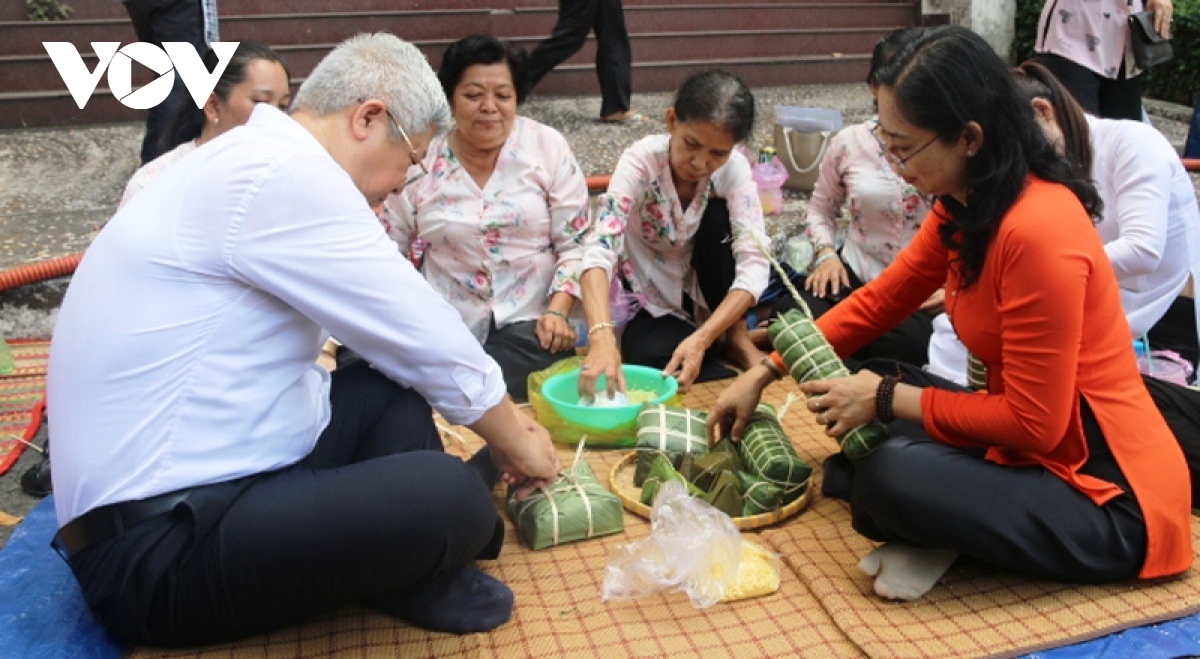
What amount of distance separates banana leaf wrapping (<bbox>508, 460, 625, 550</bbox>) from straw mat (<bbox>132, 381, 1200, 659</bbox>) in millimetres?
82

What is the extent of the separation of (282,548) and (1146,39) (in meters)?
4.34

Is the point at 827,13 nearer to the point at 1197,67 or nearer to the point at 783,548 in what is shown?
the point at 1197,67

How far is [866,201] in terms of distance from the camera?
3.47 m

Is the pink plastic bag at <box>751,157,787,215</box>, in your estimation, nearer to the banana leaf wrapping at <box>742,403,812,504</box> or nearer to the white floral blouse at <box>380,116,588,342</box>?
the white floral blouse at <box>380,116,588,342</box>

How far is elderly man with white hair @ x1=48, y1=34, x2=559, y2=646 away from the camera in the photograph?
5.29ft

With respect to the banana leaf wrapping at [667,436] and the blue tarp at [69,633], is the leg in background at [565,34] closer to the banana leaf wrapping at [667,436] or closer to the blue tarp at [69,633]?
the banana leaf wrapping at [667,436]

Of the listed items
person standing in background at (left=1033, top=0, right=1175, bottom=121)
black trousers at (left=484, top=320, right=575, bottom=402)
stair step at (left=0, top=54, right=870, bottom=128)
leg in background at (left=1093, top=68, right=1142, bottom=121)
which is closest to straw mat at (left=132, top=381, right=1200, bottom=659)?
black trousers at (left=484, top=320, right=575, bottom=402)

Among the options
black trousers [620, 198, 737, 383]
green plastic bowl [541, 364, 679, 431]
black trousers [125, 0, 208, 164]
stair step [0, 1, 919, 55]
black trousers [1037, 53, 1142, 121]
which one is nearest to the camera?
green plastic bowl [541, 364, 679, 431]

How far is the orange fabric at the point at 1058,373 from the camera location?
1.86 metres

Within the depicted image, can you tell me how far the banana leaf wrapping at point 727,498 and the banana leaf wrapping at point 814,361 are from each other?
26cm

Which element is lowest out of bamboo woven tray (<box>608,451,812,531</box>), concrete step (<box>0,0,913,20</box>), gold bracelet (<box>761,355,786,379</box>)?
bamboo woven tray (<box>608,451,812,531</box>)

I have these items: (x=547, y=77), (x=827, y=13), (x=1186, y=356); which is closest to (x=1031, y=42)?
(x=827, y=13)

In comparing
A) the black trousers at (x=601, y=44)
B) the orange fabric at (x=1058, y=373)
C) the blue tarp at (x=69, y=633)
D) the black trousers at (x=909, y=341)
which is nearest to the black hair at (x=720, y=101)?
the black trousers at (x=909, y=341)

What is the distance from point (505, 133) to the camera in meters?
3.12
